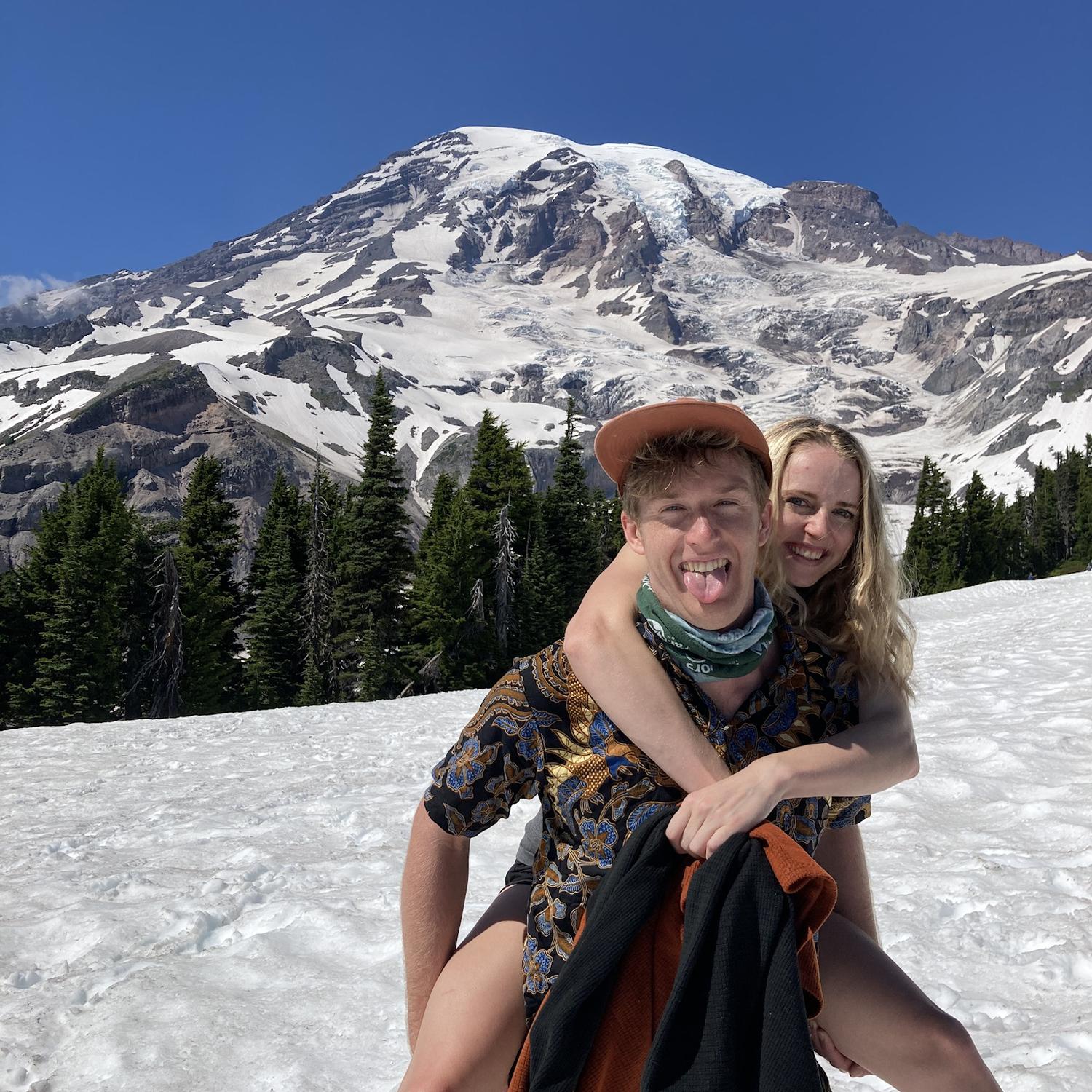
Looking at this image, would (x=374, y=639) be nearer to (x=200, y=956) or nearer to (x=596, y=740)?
(x=200, y=956)

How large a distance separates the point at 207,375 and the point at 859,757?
18954 cm

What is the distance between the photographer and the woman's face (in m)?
2.62

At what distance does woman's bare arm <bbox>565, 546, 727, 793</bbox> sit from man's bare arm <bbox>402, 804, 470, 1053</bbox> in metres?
0.57

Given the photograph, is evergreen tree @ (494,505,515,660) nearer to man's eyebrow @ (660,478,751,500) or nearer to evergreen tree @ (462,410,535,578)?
evergreen tree @ (462,410,535,578)

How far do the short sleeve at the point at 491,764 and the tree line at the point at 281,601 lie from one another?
1131 inches

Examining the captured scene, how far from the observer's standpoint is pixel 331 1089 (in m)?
3.16

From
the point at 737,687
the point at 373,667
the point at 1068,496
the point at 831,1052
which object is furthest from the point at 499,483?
the point at 1068,496

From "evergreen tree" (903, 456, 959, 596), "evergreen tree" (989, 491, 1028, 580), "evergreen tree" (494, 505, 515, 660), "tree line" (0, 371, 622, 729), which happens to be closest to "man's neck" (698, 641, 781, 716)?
"tree line" (0, 371, 622, 729)

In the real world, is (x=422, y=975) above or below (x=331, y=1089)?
above

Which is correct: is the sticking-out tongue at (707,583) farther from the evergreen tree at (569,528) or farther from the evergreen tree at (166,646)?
the evergreen tree at (569,528)

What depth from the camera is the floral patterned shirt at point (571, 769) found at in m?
2.04

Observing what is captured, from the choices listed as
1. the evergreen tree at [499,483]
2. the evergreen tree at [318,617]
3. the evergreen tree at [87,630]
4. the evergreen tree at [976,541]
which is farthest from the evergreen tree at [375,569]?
the evergreen tree at [976,541]

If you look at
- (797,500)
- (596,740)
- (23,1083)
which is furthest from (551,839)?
(23,1083)

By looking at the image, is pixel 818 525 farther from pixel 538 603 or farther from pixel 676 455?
pixel 538 603
